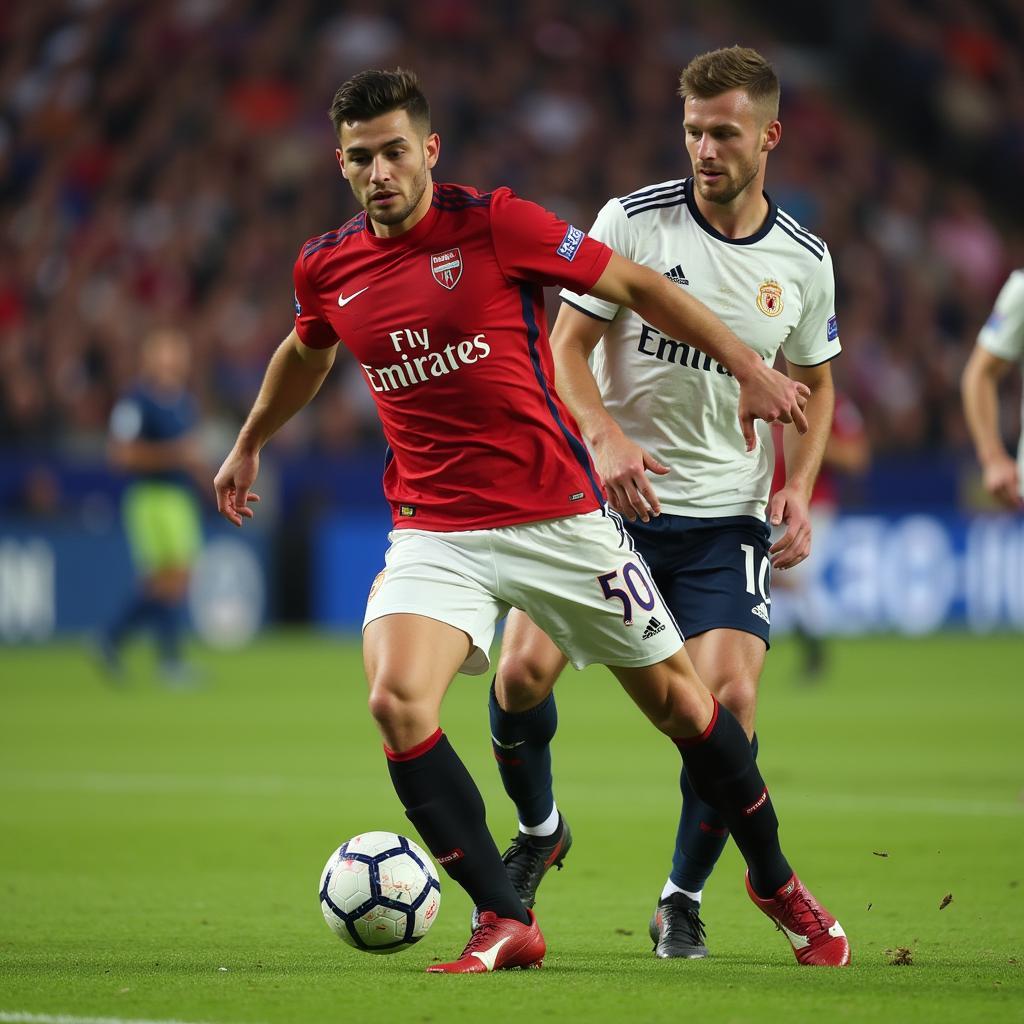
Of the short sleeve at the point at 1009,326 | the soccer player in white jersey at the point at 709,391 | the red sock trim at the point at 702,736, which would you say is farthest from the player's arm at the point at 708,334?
the short sleeve at the point at 1009,326

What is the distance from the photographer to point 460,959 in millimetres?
4895

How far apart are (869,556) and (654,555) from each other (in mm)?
13518

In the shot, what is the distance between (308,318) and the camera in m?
5.33

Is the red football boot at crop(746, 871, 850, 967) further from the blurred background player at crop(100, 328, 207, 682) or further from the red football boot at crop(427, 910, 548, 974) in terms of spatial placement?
the blurred background player at crop(100, 328, 207, 682)

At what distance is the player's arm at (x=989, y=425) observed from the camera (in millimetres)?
7961

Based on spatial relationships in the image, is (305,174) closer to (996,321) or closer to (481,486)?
(996,321)

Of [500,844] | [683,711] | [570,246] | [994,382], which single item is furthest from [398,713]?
[994,382]

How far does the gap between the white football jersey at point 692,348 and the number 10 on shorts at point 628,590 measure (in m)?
0.65

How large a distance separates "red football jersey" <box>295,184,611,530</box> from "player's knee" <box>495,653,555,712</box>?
2.34 ft

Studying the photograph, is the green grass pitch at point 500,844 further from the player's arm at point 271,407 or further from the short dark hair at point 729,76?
the short dark hair at point 729,76

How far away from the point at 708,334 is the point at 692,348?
0.65 meters

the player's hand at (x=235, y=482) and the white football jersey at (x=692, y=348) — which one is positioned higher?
the white football jersey at (x=692, y=348)

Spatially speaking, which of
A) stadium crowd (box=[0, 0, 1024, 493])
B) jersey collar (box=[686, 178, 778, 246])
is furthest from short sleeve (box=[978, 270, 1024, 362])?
stadium crowd (box=[0, 0, 1024, 493])

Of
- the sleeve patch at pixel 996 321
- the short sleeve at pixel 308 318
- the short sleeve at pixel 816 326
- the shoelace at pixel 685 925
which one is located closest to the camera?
the short sleeve at pixel 308 318
